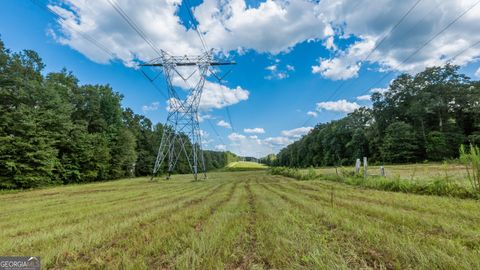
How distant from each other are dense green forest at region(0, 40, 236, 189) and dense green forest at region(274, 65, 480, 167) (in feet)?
111

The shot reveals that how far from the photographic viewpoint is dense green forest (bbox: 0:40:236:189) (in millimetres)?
16906

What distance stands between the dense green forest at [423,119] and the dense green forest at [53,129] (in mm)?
33871

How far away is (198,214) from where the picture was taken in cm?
510

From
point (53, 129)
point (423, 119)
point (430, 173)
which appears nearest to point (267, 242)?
point (430, 173)

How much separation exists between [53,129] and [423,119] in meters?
56.7

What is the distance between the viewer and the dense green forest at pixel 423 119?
112 feet

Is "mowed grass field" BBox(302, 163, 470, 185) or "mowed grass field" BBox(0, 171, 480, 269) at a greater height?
"mowed grass field" BBox(302, 163, 470, 185)

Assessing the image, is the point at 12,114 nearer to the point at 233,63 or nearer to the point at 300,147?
the point at 233,63

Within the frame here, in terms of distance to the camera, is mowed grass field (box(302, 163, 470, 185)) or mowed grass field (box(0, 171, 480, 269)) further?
mowed grass field (box(302, 163, 470, 185))

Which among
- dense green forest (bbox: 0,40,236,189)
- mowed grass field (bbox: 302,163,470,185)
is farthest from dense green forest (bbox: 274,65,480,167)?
dense green forest (bbox: 0,40,236,189)

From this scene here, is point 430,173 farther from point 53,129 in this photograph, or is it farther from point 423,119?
point 423,119

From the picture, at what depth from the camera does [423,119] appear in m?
38.9

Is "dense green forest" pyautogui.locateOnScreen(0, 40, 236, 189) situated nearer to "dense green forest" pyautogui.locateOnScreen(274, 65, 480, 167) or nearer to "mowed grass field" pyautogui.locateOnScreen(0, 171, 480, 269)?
"mowed grass field" pyautogui.locateOnScreen(0, 171, 480, 269)

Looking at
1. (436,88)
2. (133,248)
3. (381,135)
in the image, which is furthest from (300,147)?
(133,248)
